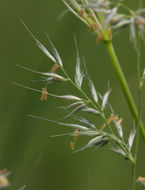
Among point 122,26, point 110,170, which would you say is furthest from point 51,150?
point 122,26

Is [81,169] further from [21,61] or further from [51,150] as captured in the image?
[21,61]

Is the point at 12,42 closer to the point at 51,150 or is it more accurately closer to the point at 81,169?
the point at 51,150

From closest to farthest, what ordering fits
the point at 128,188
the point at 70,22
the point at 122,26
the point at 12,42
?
the point at 122,26
the point at 128,188
the point at 70,22
the point at 12,42

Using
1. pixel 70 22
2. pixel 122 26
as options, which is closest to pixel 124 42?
pixel 70 22

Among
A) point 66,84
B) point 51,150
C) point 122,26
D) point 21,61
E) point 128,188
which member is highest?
point 122,26

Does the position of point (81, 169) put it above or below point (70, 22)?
below

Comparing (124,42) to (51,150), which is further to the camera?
(124,42)

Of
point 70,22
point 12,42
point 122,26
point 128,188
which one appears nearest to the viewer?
point 122,26
